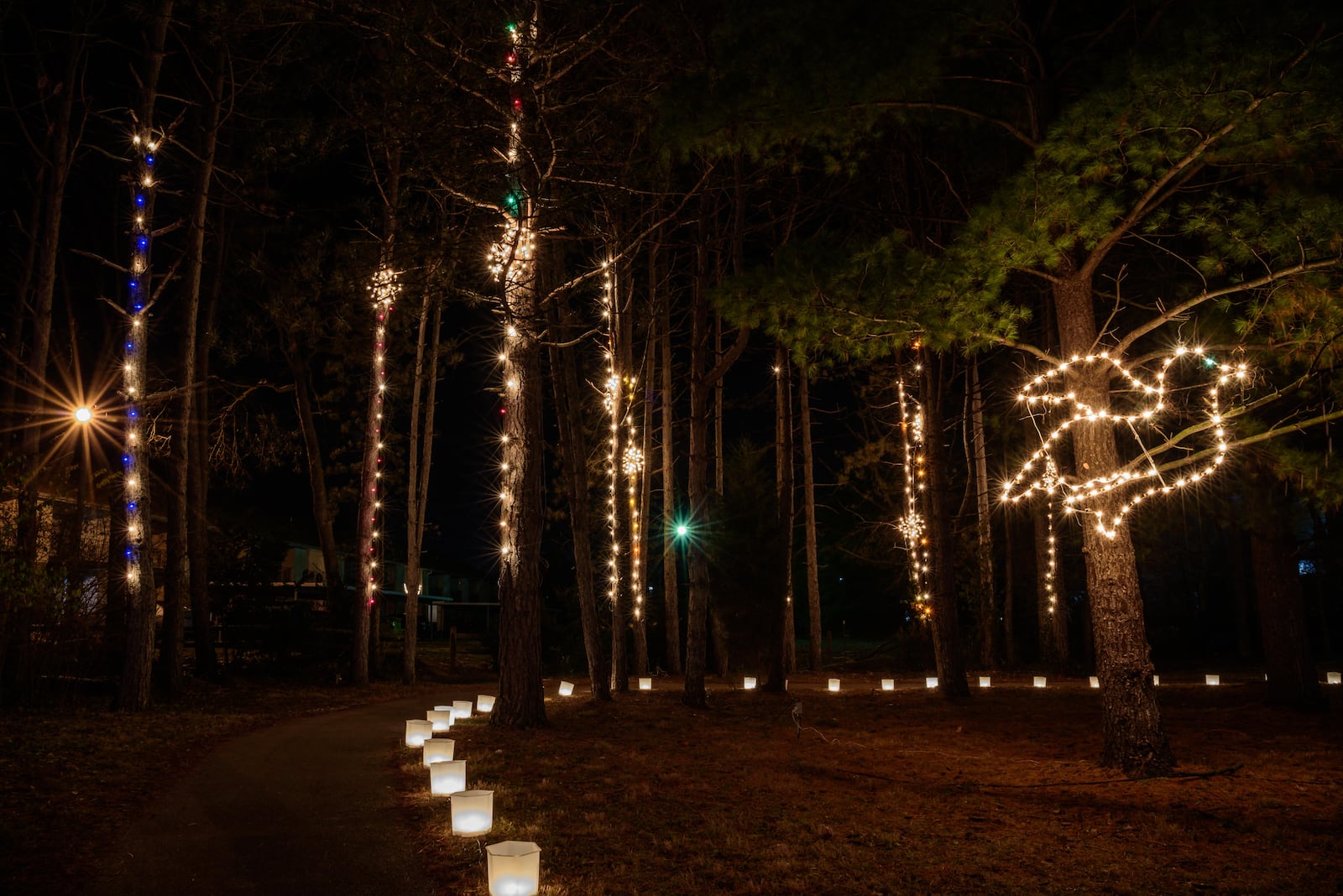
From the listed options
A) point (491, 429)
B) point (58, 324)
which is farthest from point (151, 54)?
point (491, 429)

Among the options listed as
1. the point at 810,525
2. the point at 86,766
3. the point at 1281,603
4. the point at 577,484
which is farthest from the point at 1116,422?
the point at 810,525

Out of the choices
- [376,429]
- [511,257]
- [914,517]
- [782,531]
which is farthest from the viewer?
[914,517]

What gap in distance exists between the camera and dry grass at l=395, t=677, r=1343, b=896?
14.2 ft

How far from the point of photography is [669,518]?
18859mm

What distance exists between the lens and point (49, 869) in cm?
452

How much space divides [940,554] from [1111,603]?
6434 mm

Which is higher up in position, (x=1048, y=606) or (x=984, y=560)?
(x=984, y=560)

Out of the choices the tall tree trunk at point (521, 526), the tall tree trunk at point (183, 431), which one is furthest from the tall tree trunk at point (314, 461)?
the tall tree trunk at point (521, 526)

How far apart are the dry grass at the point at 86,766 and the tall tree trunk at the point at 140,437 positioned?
0.74 metres

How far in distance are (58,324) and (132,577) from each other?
767 centimetres

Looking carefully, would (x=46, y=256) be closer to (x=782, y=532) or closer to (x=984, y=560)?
(x=782, y=532)

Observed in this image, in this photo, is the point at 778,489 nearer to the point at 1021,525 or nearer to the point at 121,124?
the point at 121,124

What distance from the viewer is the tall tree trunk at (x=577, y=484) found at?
12.3 m

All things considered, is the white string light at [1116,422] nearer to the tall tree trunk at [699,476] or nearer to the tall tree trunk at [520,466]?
the tall tree trunk at [520,466]
